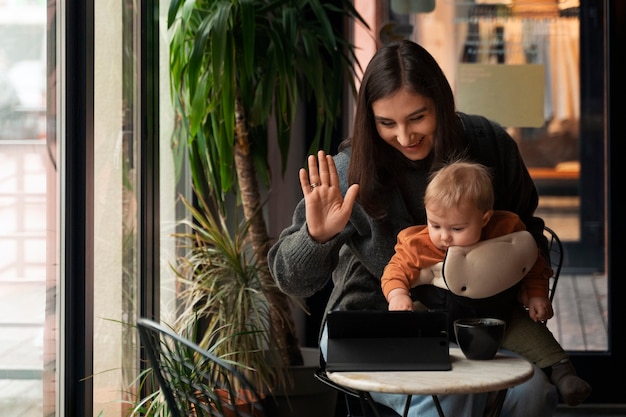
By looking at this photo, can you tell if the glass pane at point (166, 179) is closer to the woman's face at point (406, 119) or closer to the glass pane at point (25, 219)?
the glass pane at point (25, 219)

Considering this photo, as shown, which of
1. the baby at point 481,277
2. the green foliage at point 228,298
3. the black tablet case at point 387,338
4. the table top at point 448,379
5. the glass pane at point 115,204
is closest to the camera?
the table top at point 448,379

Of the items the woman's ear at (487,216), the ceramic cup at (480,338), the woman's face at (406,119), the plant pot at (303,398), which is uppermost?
the woman's face at (406,119)

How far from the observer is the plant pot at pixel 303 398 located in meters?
3.59

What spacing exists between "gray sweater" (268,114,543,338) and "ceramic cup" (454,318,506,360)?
1.48 ft

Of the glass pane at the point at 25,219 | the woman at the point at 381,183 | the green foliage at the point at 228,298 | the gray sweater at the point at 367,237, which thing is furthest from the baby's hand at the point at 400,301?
the green foliage at the point at 228,298

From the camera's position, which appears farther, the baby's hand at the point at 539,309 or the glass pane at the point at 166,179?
the glass pane at the point at 166,179

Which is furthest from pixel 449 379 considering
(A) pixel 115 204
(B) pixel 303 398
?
(B) pixel 303 398

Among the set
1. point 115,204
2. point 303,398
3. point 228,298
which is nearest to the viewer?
point 115,204

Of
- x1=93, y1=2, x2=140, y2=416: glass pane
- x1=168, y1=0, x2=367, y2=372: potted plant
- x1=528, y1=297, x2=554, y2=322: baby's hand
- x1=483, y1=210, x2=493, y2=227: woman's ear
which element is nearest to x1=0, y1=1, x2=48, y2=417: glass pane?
x1=93, y1=2, x2=140, y2=416: glass pane

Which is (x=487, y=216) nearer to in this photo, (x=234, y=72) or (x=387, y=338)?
(x=387, y=338)

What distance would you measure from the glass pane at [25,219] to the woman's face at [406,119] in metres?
0.80

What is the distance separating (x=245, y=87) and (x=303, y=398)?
1200 mm

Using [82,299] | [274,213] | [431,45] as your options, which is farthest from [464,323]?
[431,45]

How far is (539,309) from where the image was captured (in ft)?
7.27
